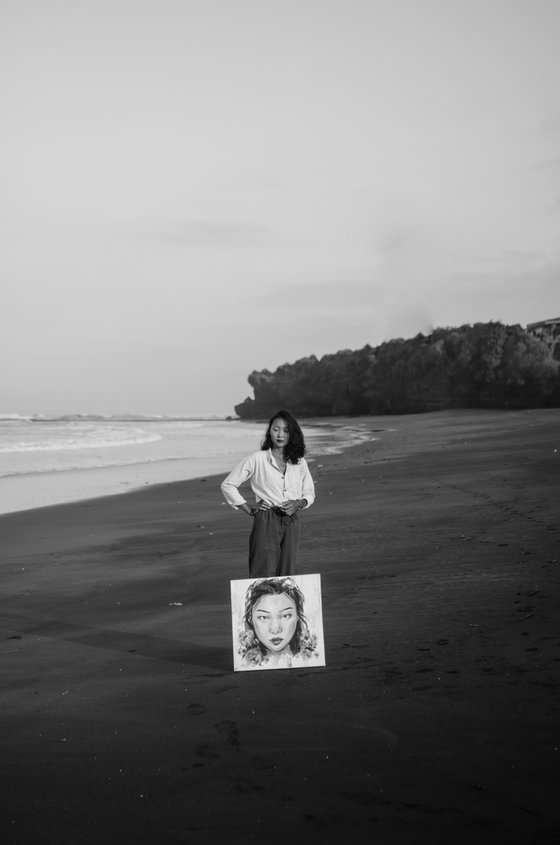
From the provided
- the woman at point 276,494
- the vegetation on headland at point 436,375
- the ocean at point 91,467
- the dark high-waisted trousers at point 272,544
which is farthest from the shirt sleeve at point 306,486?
the vegetation on headland at point 436,375

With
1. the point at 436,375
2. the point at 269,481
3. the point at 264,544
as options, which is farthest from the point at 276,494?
the point at 436,375

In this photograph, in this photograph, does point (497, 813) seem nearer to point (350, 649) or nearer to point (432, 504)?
point (350, 649)

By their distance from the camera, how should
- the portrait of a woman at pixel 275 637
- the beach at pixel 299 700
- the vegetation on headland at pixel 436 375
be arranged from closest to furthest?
the beach at pixel 299 700, the portrait of a woman at pixel 275 637, the vegetation on headland at pixel 436 375

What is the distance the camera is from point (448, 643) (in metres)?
5.14

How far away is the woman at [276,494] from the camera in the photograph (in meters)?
5.43

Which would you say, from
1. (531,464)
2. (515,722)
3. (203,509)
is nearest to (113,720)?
(515,722)

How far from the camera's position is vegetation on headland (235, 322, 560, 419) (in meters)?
61.1

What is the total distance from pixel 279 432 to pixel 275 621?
1.26 metres

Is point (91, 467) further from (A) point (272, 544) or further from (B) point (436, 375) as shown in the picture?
(B) point (436, 375)

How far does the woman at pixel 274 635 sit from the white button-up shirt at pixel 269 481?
0.75m

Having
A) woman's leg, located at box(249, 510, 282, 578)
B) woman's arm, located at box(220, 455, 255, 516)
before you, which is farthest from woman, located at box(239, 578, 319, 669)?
woman's arm, located at box(220, 455, 255, 516)

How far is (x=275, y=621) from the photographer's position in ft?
16.2

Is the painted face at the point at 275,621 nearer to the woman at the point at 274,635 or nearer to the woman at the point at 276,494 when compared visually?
the woman at the point at 274,635

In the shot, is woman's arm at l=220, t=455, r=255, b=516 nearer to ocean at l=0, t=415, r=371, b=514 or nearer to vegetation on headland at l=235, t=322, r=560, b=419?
ocean at l=0, t=415, r=371, b=514
